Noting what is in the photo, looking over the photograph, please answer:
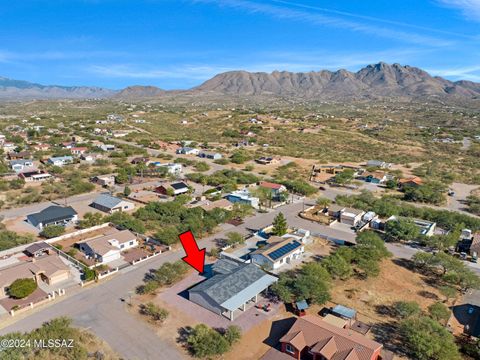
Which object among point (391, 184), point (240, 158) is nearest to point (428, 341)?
point (391, 184)

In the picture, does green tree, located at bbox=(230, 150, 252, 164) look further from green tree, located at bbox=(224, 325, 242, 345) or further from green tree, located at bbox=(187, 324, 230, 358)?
green tree, located at bbox=(187, 324, 230, 358)

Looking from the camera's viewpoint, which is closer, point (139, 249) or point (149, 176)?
point (139, 249)

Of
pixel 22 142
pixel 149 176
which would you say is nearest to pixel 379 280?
pixel 149 176

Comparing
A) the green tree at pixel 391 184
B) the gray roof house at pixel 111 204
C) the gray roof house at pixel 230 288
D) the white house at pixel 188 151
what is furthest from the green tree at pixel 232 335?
the white house at pixel 188 151

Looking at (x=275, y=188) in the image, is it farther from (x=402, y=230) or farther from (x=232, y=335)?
(x=232, y=335)

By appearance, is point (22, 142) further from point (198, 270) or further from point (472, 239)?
point (472, 239)
